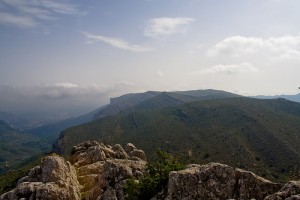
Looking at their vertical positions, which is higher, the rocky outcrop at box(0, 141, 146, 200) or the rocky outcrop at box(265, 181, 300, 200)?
the rocky outcrop at box(265, 181, 300, 200)

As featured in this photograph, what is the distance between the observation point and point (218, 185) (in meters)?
35.6

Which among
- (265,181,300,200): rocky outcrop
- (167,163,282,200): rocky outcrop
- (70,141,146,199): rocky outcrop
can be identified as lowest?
(70,141,146,199): rocky outcrop

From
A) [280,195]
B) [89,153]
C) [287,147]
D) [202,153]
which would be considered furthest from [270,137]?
[280,195]

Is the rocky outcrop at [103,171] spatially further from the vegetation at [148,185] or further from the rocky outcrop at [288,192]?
the rocky outcrop at [288,192]

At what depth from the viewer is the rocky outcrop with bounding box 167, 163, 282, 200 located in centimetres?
3456

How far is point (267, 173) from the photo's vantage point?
14288 cm

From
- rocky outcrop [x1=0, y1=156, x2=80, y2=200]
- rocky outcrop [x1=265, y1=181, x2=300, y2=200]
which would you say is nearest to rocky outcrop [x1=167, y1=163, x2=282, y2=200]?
rocky outcrop [x1=265, y1=181, x2=300, y2=200]

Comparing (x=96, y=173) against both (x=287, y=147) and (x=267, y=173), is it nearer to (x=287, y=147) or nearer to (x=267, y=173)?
(x=267, y=173)

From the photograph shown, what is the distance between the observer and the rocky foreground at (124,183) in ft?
114

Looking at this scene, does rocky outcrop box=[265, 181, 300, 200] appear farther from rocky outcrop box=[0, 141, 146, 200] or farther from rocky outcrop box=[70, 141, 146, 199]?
rocky outcrop box=[0, 141, 146, 200]

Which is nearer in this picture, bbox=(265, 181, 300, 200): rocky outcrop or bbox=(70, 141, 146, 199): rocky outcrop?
bbox=(265, 181, 300, 200): rocky outcrop

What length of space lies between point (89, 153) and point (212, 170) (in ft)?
125

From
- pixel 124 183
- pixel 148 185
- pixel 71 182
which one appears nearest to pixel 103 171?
pixel 124 183

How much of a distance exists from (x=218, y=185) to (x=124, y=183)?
14122mm
